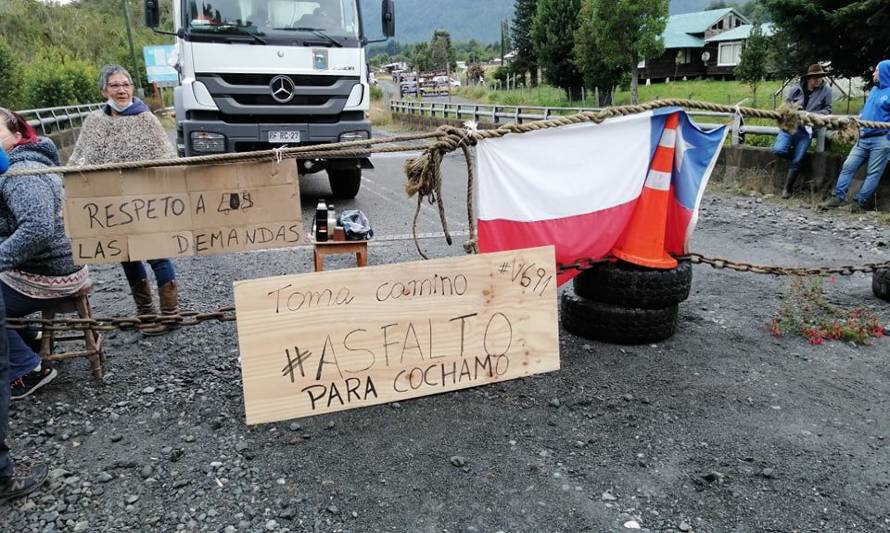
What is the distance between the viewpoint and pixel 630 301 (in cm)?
406

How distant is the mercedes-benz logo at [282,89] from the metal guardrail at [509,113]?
389 centimetres

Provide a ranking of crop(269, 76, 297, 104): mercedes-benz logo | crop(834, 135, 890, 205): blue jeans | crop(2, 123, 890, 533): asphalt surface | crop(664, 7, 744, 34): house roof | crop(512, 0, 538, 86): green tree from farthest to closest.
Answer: crop(664, 7, 744, 34): house roof, crop(512, 0, 538, 86): green tree, crop(269, 76, 297, 104): mercedes-benz logo, crop(834, 135, 890, 205): blue jeans, crop(2, 123, 890, 533): asphalt surface

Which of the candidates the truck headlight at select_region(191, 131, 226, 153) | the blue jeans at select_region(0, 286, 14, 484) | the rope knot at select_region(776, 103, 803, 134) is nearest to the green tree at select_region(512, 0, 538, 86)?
the truck headlight at select_region(191, 131, 226, 153)

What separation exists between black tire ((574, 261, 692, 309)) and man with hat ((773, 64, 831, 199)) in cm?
596

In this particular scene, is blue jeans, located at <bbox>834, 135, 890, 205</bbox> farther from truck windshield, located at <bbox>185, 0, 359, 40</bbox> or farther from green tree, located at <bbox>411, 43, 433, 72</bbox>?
green tree, located at <bbox>411, 43, 433, 72</bbox>

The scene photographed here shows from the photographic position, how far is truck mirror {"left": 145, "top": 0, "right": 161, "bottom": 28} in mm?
8578

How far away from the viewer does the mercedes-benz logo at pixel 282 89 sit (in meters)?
8.48

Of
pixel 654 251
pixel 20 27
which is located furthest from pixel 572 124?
pixel 20 27

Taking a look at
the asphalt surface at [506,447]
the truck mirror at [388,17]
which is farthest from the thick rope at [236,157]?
the truck mirror at [388,17]

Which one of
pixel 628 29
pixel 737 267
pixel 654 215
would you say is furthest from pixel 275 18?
pixel 628 29

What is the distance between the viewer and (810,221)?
7910 millimetres

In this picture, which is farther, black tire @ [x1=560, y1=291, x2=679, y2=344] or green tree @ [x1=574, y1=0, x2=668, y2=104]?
green tree @ [x1=574, y1=0, x2=668, y2=104]

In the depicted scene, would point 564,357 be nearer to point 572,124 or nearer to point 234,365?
point 572,124

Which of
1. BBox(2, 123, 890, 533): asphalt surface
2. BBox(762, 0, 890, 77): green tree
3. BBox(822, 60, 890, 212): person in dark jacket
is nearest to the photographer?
BBox(2, 123, 890, 533): asphalt surface
